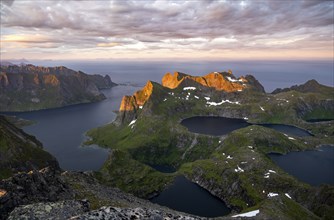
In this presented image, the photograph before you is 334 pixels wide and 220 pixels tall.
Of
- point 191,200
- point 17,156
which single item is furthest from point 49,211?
point 17,156

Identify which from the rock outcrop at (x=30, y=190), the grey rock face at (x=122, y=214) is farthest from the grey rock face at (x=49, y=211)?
the rock outcrop at (x=30, y=190)

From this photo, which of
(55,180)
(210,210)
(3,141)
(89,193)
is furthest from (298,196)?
(3,141)

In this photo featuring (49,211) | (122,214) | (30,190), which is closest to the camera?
(122,214)

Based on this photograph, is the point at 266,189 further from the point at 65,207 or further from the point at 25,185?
the point at 65,207

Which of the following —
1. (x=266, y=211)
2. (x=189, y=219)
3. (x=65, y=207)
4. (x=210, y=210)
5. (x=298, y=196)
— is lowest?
(x=210, y=210)

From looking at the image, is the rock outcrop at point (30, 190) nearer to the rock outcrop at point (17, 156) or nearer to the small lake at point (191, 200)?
the rock outcrop at point (17, 156)

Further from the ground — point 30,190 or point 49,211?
point 49,211

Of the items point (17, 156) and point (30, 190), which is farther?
point (17, 156)

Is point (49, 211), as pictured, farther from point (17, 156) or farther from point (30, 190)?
point (17, 156)

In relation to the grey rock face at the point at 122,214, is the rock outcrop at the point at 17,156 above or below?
below
